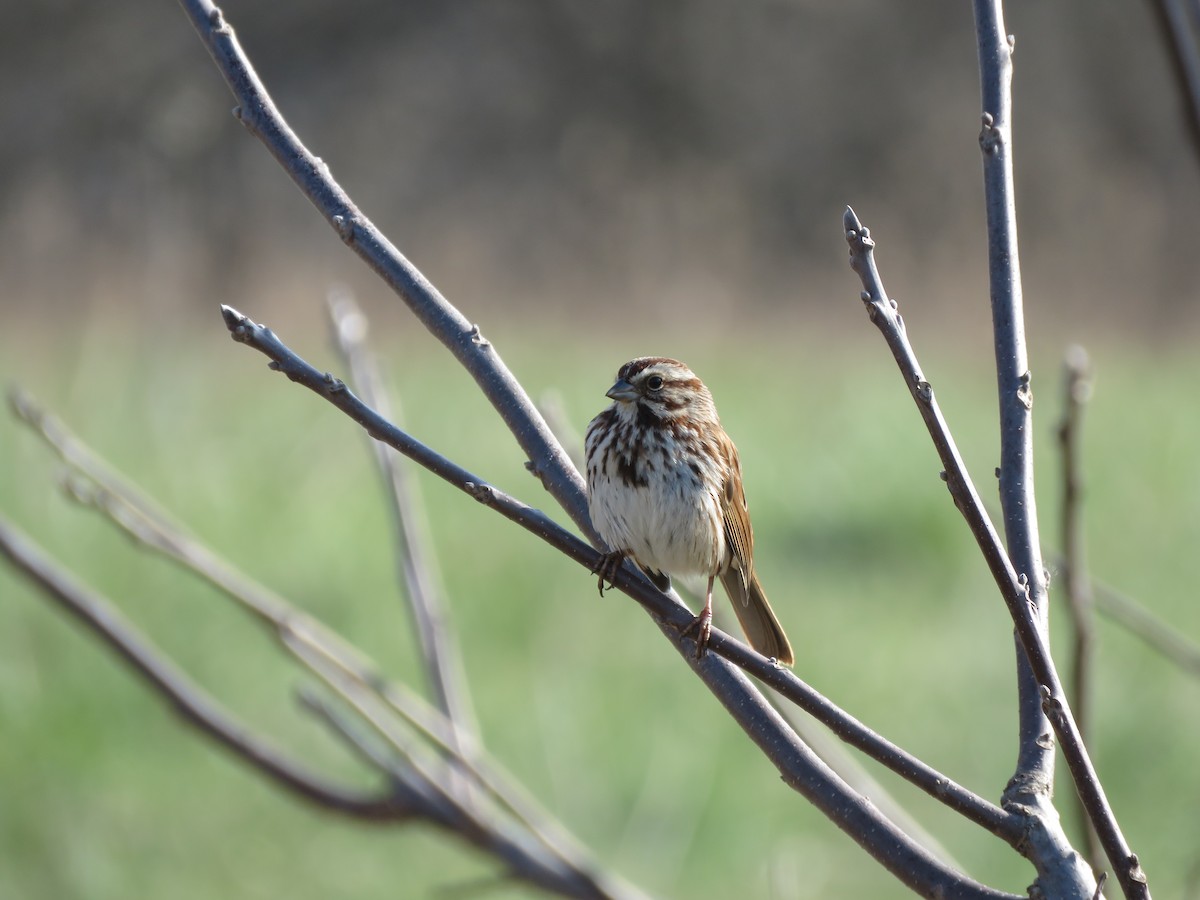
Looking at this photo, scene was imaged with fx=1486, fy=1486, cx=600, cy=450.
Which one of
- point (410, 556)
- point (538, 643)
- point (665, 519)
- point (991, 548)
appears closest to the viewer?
point (991, 548)

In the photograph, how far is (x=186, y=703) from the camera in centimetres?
162

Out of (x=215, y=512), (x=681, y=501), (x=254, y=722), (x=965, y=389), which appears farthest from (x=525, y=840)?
(x=965, y=389)

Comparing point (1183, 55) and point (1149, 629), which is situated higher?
point (1183, 55)

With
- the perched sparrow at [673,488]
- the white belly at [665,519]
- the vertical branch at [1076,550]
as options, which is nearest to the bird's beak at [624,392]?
the perched sparrow at [673,488]

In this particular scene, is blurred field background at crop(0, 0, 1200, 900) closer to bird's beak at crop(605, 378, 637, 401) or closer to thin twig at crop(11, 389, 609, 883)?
thin twig at crop(11, 389, 609, 883)

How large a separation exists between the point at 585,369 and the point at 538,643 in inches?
115

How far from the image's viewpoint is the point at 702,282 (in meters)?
10.8

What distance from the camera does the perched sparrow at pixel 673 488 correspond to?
93.8 inches

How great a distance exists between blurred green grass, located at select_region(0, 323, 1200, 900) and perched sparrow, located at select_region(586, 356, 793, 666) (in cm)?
72

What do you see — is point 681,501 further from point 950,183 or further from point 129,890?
point 950,183

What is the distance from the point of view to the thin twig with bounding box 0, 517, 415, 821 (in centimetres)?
157

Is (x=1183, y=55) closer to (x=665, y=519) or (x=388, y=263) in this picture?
(x=388, y=263)

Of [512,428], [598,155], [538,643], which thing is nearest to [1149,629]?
[512,428]

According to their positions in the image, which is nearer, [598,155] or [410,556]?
[410,556]
